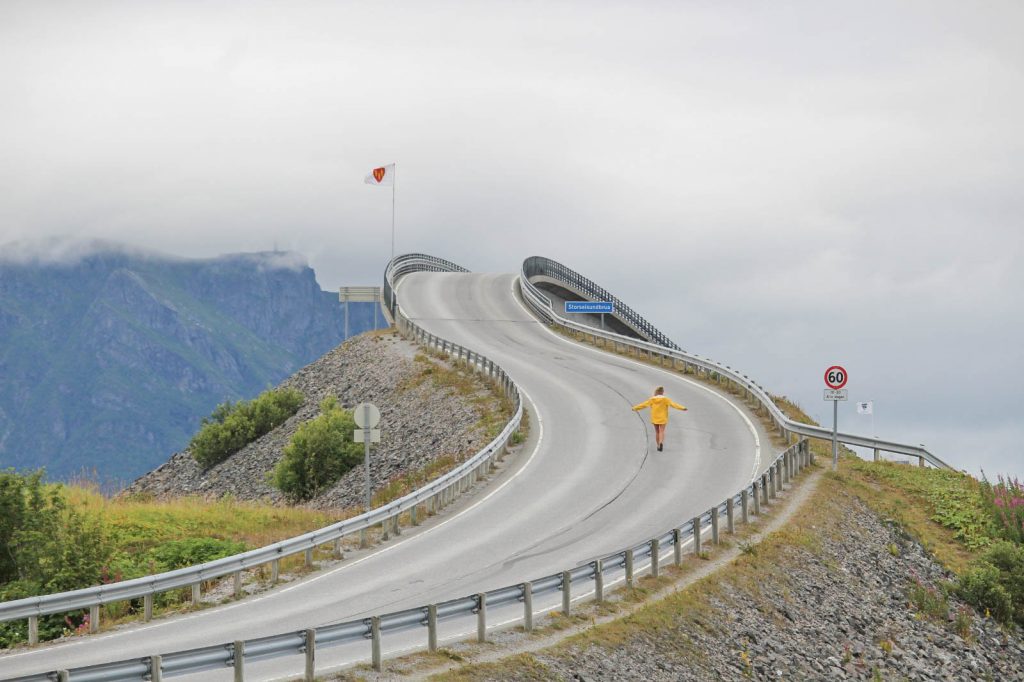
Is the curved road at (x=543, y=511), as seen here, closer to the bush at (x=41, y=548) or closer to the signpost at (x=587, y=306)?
the bush at (x=41, y=548)

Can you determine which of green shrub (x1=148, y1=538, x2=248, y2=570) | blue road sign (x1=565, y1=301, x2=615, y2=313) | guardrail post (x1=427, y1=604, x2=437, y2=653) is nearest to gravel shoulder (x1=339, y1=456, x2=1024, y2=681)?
guardrail post (x1=427, y1=604, x2=437, y2=653)

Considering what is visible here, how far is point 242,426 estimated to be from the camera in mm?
56750

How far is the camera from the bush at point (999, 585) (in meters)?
26.8

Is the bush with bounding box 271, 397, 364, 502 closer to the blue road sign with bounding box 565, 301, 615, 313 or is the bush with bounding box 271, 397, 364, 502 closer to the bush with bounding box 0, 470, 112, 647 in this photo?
the bush with bounding box 0, 470, 112, 647

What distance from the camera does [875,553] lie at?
2811 centimetres

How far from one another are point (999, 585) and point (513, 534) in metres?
9.89

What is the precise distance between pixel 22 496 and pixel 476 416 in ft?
62.9

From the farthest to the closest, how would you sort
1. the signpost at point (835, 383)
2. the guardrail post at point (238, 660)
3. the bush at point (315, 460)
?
the bush at point (315, 460), the signpost at point (835, 383), the guardrail post at point (238, 660)

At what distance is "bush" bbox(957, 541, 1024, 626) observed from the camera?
87.9ft

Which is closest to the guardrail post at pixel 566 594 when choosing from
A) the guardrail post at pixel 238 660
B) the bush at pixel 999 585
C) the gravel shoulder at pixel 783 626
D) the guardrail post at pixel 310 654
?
the gravel shoulder at pixel 783 626

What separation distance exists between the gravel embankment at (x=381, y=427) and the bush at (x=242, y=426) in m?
0.75

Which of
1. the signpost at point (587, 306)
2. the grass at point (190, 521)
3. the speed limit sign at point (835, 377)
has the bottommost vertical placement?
the grass at point (190, 521)

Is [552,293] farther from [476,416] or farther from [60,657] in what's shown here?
[60,657]

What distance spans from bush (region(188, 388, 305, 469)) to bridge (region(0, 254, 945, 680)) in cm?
798
